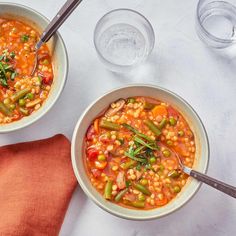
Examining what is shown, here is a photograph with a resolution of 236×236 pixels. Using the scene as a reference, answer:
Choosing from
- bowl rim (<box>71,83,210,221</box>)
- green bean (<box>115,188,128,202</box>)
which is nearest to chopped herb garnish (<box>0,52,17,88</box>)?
bowl rim (<box>71,83,210,221</box>)

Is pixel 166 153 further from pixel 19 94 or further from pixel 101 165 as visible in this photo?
pixel 19 94

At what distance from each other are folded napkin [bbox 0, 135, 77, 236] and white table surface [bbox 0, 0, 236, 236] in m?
0.10

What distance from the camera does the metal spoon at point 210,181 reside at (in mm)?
3311

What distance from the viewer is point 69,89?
12.2 feet

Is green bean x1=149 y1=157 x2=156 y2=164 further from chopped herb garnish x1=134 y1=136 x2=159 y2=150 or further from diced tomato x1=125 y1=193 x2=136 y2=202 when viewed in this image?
diced tomato x1=125 y1=193 x2=136 y2=202

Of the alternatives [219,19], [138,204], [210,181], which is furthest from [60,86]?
[219,19]

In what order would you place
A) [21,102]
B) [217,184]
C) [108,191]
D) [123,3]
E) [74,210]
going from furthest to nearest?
1. [123,3]
2. [74,210]
3. [21,102]
4. [108,191]
5. [217,184]

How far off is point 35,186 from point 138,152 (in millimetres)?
694

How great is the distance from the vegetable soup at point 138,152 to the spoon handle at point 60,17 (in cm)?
60

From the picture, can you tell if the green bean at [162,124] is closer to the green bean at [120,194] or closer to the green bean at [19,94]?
the green bean at [120,194]

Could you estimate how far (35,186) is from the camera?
11.7 ft

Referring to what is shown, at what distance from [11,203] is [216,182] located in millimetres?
1286

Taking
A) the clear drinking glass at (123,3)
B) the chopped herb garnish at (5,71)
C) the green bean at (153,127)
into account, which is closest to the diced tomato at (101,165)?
the green bean at (153,127)

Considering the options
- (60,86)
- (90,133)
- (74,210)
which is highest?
(60,86)
